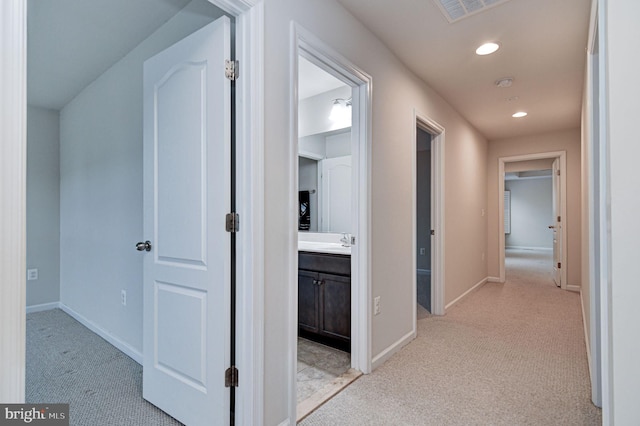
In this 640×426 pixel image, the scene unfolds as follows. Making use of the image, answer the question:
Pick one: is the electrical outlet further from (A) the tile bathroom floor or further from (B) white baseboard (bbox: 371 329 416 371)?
(B) white baseboard (bbox: 371 329 416 371)

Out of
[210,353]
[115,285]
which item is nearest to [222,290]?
[210,353]

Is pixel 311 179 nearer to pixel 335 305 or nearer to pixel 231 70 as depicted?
pixel 335 305

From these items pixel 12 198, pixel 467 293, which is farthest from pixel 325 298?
pixel 467 293

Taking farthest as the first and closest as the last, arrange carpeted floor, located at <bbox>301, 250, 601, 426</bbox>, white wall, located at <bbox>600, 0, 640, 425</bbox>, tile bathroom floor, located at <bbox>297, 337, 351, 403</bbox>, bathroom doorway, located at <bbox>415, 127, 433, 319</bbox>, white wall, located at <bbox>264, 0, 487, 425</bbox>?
bathroom doorway, located at <bbox>415, 127, 433, 319</bbox> < tile bathroom floor, located at <bbox>297, 337, 351, 403</bbox> < carpeted floor, located at <bbox>301, 250, 601, 426</bbox> < white wall, located at <bbox>264, 0, 487, 425</bbox> < white wall, located at <bbox>600, 0, 640, 425</bbox>

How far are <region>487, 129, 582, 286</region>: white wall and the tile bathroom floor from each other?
3.88m

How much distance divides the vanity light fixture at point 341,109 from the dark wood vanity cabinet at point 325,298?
1.51 metres

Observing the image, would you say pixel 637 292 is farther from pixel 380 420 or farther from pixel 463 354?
pixel 463 354

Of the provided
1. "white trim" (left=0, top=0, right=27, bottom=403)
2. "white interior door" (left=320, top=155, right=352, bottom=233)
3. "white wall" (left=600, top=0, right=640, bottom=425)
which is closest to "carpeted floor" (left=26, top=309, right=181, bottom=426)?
"white trim" (left=0, top=0, right=27, bottom=403)

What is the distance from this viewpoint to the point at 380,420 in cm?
172

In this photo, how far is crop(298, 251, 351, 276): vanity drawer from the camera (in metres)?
2.52

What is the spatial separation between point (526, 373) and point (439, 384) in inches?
26.3

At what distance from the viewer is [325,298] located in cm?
266

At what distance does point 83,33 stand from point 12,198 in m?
2.20

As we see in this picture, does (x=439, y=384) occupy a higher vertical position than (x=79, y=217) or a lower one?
lower
